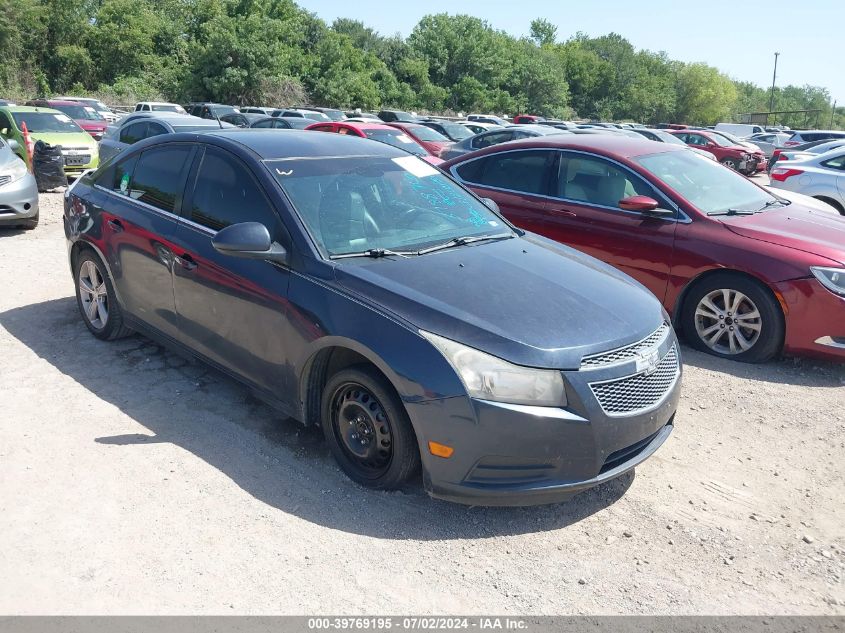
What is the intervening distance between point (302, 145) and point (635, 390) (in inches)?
100

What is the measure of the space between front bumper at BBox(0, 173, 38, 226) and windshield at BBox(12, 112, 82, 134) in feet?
21.2

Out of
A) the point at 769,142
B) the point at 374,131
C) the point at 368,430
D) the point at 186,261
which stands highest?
the point at 769,142

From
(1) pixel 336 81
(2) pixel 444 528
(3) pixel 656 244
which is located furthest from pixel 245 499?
(1) pixel 336 81

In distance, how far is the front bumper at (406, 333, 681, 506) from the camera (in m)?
3.25

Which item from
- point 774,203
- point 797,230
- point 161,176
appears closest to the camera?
point 161,176

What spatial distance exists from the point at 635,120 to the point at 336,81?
43.2m

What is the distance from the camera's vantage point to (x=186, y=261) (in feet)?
15.0

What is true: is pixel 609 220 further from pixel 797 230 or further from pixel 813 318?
pixel 813 318

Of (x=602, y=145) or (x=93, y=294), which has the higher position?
(x=602, y=145)

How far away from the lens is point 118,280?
527 cm

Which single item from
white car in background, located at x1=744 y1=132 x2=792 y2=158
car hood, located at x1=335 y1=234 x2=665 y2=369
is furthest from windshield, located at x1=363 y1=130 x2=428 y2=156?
white car in background, located at x1=744 y1=132 x2=792 y2=158

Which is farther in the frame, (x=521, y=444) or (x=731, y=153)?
A: (x=731, y=153)

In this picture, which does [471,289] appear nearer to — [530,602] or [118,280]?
[530,602]

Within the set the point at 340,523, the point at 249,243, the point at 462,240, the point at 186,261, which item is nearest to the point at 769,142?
the point at 462,240
